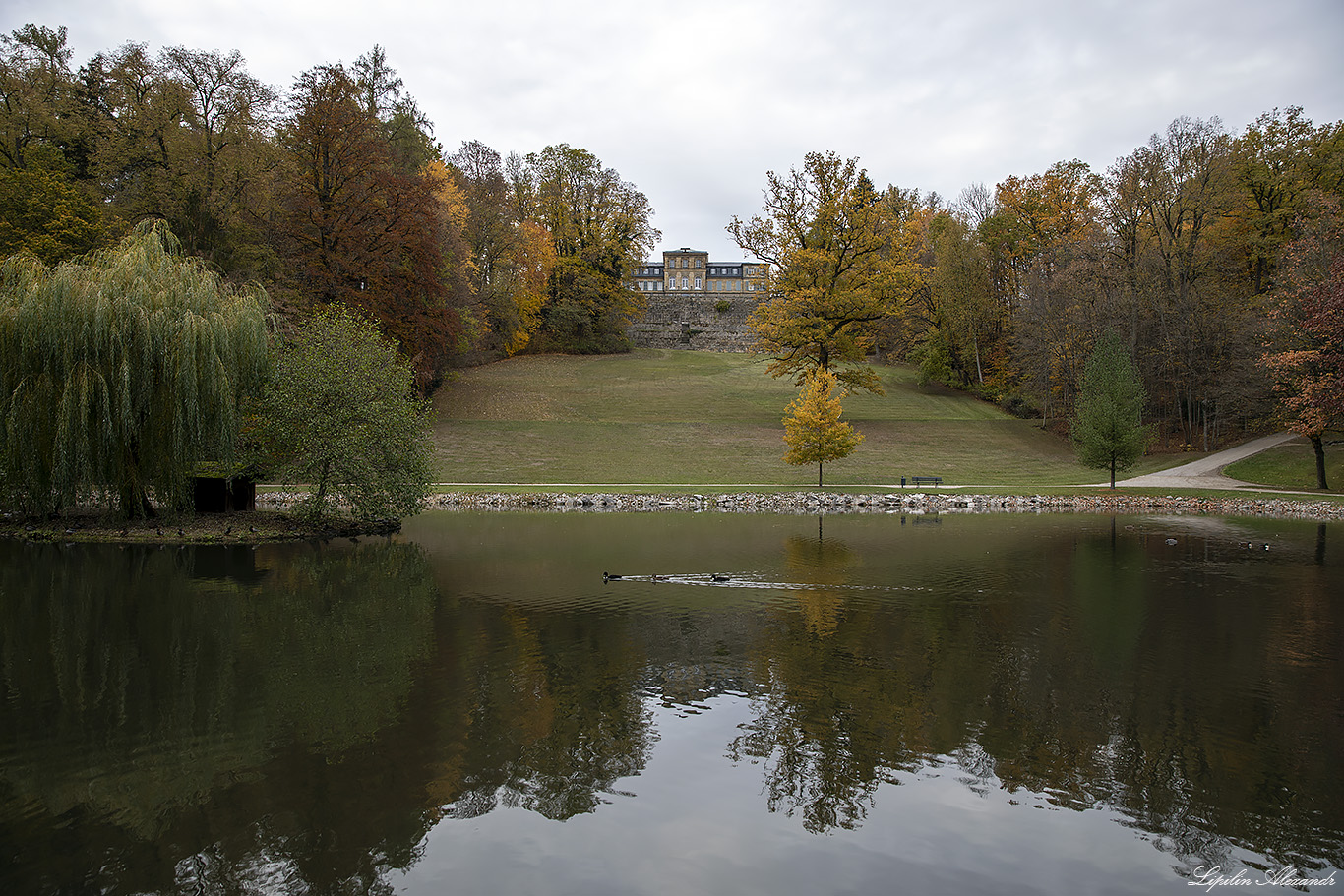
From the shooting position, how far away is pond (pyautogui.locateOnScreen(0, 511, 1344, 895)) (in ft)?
19.9

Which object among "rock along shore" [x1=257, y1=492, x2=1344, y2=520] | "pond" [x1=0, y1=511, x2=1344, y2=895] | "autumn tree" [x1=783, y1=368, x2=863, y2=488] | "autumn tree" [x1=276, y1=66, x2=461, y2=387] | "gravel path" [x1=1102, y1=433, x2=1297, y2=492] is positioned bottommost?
"pond" [x1=0, y1=511, x2=1344, y2=895]

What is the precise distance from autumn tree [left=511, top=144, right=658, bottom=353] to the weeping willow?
41.7 meters

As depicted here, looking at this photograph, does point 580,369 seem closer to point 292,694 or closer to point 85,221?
point 85,221

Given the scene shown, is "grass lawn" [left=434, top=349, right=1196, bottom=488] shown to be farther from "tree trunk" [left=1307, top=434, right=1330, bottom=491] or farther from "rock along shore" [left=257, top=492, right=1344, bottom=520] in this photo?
"tree trunk" [left=1307, top=434, right=1330, bottom=491]

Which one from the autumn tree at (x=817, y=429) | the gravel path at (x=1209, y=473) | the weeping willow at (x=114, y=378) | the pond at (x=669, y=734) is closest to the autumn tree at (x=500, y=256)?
the autumn tree at (x=817, y=429)

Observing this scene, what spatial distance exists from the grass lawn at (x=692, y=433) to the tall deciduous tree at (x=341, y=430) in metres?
Result: 10.6

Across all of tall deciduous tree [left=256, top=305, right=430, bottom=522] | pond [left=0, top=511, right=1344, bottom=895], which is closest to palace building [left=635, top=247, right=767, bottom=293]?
tall deciduous tree [left=256, top=305, right=430, bottom=522]

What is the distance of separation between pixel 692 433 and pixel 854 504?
1395 cm

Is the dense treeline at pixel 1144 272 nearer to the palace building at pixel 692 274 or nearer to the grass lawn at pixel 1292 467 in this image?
the grass lawn at pixel 1292 467

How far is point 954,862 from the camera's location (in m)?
6.06

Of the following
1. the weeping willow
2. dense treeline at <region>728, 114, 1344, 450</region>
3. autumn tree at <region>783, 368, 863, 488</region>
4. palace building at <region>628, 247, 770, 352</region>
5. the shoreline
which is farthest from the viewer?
palace building at <region>628, 247, 770, 352</region>

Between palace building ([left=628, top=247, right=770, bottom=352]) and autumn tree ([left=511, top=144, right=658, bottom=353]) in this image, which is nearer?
autumn tree ([left=511, top=144, right=658, bottom=353])

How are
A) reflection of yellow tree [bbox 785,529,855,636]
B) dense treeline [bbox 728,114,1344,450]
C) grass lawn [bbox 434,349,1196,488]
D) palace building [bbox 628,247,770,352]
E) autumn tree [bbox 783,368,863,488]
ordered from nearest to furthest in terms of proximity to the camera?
reflection of yellow tree [bbox 785,529,855,636] → autumn tree [bbox 783,368,863,488] → grass lawn [bbox 434,349,1196,488] → dense treeline [bbox 728,114,1344,450] → palace building [bbox 628,247,770,352]

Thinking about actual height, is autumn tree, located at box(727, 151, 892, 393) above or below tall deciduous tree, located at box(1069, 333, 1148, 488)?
above
